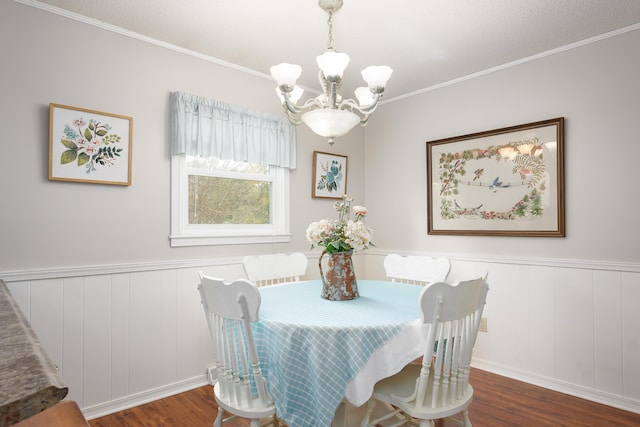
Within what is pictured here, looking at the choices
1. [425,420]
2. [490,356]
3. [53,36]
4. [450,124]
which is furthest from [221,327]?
[450,124]

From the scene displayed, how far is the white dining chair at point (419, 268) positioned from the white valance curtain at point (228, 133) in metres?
1.21

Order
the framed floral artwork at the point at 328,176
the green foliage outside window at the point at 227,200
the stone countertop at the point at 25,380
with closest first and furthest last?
the stone countertop at the point at 25,380, the green foliage outside window at the point at 227,200, the framed floral artwork at the point at 328,176

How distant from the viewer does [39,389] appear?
0.60m

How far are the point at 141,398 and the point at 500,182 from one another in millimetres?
2981

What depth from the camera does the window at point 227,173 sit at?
2773 mm

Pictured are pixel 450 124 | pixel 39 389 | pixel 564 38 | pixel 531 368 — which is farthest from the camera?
pixel 450 124

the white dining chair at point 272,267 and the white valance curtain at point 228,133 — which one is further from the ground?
the white valance curtain at point 228,133

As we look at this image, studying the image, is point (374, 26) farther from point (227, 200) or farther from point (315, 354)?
point (315, 354)

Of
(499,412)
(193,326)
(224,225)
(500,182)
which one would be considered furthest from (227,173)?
(499,412)

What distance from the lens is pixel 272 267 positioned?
281cm

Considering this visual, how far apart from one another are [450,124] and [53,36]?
2.92 meters

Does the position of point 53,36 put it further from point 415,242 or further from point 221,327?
point 415,242

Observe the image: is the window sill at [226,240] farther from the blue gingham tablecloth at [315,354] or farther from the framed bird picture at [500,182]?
the framed bird picture at [500,182]

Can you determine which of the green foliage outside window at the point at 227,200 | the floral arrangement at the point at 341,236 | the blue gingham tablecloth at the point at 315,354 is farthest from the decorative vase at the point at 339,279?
the green foliage outside window at the point at 227,200
